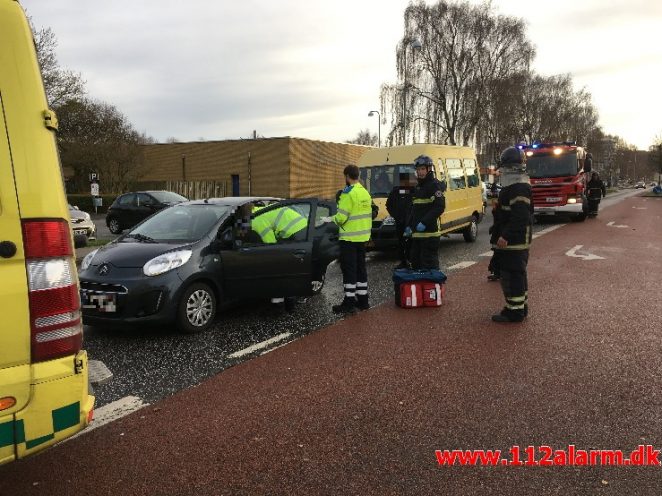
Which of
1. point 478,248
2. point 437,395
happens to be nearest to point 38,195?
point 437,395

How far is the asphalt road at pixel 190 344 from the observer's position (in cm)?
432

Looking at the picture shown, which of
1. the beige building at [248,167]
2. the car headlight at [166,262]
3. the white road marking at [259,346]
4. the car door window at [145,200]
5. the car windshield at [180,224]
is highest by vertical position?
the beige building at [248,167]

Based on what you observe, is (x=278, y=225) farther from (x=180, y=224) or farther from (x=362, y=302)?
(x=362, y=302)

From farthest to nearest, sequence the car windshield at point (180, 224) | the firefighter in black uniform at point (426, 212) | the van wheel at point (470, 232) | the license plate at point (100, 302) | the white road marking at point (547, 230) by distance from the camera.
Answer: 1. the white road marking at point (547, 230)
2. the van wheel at point (470, 232)
3. the firefighter in black uniform at point (426, 212)
4. the car windshield at point (180, 224)
5. the license plate at point (100, 302)

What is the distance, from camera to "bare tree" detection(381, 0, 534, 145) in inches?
1430

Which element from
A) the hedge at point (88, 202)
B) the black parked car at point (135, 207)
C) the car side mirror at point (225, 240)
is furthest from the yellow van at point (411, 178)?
the hedge at point (88, 202)

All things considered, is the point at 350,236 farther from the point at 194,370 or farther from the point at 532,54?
the point at 532,54

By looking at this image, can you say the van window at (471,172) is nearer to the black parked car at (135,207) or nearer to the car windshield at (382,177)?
the car windshield at (382,177)

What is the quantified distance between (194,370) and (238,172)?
36752 millimetres

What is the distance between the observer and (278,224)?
6281 millimetres

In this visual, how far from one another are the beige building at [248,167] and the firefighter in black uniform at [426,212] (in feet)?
95.9

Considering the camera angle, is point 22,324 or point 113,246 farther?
point 113,246

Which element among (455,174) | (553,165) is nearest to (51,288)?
(455,174)

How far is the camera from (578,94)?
197 ft
